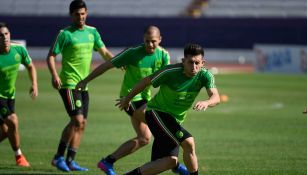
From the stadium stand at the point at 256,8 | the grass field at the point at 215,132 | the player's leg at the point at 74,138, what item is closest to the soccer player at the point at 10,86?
the grass field at the point at 215,132

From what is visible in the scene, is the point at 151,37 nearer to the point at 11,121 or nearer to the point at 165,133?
the point at 165,133

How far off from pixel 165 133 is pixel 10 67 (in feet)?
12.6

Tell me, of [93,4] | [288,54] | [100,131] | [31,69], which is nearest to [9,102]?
[31,69]

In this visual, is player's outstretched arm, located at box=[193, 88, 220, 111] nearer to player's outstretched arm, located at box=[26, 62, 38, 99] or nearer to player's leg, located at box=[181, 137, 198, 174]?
player's leg, located at box=[181, 137, 198, 174]

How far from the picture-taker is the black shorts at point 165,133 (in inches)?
360

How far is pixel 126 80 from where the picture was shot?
11.1 meters

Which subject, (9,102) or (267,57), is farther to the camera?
(267,57)

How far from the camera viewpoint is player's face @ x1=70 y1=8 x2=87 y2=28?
11586 millimetres

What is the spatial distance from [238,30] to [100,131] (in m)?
32.3

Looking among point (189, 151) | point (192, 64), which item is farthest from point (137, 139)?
point (192, 64)

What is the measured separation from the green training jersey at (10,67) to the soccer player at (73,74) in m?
0.64

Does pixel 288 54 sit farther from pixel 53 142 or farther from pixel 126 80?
pixel 126 80

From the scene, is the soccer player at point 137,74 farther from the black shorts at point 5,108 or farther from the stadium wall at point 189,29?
the stadium wall at point 189,29

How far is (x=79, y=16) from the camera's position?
11719 mm
